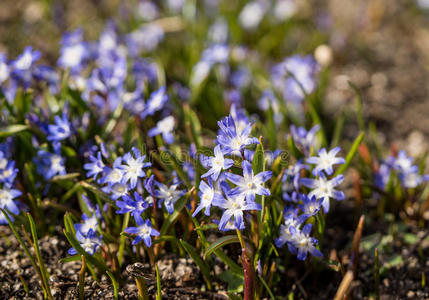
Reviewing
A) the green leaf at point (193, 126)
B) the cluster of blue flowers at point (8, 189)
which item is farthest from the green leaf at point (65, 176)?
the green leaf at point (193, 126)

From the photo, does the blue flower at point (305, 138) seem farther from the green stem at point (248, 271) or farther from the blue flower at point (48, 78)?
the blue flower at point (48, 78)

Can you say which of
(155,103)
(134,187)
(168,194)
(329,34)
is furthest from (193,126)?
(329,34)

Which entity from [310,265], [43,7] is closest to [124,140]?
[310,265]

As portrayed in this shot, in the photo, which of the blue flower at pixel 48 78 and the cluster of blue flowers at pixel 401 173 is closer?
the cluster of blue flowers at pixel 401 173

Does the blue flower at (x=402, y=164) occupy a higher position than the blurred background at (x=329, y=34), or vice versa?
the blurred background at (x=329, y=34)

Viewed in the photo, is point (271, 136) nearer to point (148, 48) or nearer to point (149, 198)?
point (149, 198)

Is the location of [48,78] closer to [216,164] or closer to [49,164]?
[49,164]
